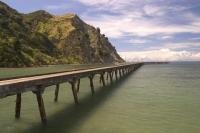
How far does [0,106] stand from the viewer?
19.4 m

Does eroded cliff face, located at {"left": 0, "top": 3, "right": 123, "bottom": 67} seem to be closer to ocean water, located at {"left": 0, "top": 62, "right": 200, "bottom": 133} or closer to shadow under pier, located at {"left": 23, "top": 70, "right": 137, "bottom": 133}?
ocean water, located at {"left": 0, "top": 62, "right": 200, "bottom": 133}

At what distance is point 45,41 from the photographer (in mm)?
124625

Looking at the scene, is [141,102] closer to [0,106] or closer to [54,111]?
[54,111]

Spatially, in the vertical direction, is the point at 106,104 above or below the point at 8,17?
below

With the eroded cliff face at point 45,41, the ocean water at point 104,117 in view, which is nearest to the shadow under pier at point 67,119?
the ocean water at point 104,117

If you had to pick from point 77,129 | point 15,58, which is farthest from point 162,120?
point 15,58

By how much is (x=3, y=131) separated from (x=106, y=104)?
9708mm

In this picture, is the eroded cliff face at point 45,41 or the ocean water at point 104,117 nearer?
the ocean water at point 104,117

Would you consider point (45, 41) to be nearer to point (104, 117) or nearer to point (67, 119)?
point (104, 117)

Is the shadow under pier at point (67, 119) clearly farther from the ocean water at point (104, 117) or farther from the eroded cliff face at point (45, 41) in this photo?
the eroded cliff face at point (45, 41)

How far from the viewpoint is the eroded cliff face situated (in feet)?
293

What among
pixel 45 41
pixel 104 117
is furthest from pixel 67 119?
pixel 45 41

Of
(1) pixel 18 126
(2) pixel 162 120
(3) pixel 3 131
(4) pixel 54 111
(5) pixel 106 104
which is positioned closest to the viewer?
(3) pixel 3 131

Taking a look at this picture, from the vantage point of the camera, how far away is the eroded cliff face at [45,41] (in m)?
89.4
